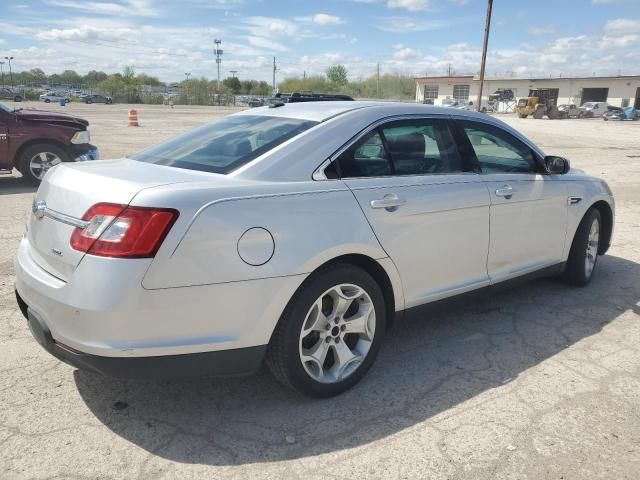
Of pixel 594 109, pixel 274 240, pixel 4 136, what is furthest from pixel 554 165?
pixel 594 109

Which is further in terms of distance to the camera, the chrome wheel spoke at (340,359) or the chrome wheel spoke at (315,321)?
the chrome wheel spoke at (340,359)

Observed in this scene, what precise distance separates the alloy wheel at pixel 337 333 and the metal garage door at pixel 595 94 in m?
78.0

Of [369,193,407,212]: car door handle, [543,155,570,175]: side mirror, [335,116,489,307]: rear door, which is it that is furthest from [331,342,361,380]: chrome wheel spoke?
[543,155,570,175]: side mirror

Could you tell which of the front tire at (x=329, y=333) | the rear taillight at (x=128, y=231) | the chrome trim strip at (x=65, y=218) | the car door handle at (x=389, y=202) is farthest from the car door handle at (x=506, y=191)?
the chrome trim strip at (x=65, y=218)

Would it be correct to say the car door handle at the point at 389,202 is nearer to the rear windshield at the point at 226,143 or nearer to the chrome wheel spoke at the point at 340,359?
the rear windshield at the point at 226,143

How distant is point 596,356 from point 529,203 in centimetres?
117

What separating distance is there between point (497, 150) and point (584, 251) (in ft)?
4.55

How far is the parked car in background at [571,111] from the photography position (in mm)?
51206

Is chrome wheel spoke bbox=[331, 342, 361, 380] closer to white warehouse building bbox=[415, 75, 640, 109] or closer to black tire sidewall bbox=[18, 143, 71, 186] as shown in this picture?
black tire sidewall bbox=[18, 143, 71, 186]

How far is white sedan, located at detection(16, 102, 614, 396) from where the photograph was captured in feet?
7.89

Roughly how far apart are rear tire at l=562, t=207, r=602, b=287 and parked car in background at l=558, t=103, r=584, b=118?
167 ft

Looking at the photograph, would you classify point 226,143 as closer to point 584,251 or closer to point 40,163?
point 584,251

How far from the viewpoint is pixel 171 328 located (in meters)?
2.44

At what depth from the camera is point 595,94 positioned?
71.4 m
